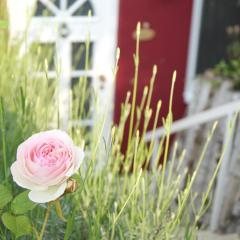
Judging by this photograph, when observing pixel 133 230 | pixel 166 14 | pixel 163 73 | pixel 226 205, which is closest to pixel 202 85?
pixel 163 73

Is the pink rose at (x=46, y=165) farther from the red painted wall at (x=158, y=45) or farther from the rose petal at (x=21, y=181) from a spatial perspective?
the red painted wall at (x=158, y=45)

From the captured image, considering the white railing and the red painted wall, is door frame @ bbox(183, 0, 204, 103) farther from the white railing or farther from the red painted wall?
the white railing

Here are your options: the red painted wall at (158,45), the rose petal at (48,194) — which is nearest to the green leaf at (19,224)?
the rose petal at (48,194)

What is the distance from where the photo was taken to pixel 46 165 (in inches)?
45.1

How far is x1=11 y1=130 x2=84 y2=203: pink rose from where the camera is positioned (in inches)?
45.2

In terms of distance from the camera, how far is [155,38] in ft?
16.8

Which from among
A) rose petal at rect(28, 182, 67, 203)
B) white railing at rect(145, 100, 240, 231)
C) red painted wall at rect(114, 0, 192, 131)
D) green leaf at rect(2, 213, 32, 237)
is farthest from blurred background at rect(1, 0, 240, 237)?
rose petal at rect(28, 182, 67, 203)

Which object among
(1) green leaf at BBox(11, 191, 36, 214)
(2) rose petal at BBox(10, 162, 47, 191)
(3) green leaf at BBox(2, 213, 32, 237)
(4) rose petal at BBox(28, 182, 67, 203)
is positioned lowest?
(3) green leaf at BBox(2, 213, 32, 237)

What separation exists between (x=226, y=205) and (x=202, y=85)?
1.35m

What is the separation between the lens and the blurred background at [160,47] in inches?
186

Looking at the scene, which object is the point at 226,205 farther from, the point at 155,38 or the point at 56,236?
the point at 56,236

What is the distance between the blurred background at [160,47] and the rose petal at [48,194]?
128 inches

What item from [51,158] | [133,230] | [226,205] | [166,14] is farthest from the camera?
[166,14]

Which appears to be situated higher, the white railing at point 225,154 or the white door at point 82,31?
the white door at point 82,31
